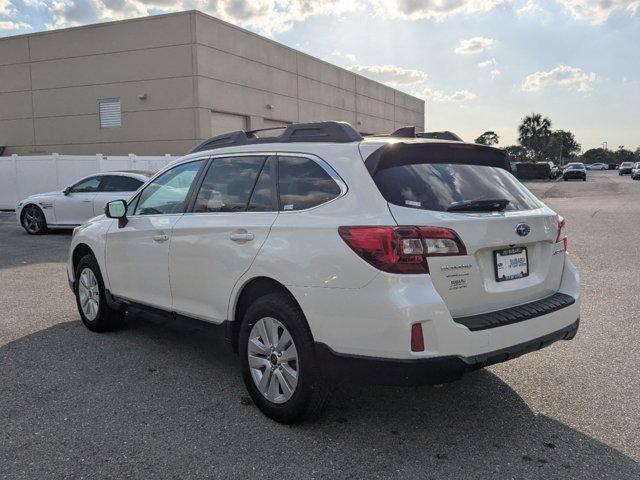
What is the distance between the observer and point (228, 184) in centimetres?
420

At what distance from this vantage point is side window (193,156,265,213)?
403 centimetres

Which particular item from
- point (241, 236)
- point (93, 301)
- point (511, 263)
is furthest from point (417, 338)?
point (93, 301)

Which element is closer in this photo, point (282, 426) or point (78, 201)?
point (282, 426)

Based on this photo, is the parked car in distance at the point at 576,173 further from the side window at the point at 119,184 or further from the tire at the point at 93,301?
the tire at the point at 93,301

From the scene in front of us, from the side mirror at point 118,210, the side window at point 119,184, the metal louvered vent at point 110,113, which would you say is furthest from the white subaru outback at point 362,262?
the metal louvered vent at point 110,113

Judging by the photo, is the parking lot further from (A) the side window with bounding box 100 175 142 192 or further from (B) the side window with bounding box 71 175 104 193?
(B) the side window with bounding box 71 175 104 193

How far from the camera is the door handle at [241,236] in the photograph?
3742 millimetres

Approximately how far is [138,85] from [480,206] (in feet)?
82.5

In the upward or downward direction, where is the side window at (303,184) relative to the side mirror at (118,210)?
upward

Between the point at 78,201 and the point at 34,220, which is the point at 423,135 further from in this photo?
the point at 34,220

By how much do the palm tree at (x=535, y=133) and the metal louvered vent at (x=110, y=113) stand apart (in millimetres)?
98517

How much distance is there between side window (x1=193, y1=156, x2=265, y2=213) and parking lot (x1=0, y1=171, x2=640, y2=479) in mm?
935

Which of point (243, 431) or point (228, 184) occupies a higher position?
point (228, 184)

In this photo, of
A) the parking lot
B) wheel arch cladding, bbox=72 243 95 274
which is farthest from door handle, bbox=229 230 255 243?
wheel arch cladding, bbox=72 243 95 274
